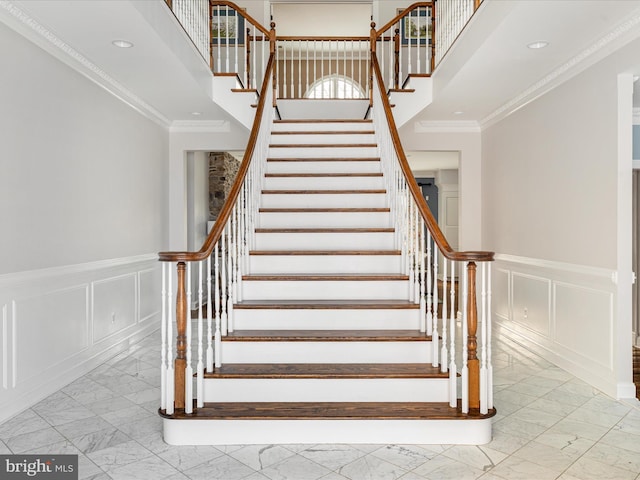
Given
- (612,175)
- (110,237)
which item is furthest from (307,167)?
(612,175)

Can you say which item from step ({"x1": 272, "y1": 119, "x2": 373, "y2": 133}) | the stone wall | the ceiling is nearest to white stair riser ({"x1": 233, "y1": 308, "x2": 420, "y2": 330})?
the ceiling

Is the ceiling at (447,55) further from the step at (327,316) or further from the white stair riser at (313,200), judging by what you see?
the step at (327,316)

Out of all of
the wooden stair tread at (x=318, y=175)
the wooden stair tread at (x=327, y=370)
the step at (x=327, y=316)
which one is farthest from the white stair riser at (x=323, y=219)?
the wooden stair tread at (x=327, y=370)

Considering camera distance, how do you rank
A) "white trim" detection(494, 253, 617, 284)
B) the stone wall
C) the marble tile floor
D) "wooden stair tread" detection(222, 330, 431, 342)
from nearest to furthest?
the marble tile floor < "wooden stair tread" detection(222, 330, 431, 342) < "white trim" detection(494, 253, 617, 284) < the stone wall

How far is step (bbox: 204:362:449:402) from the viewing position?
279 cm

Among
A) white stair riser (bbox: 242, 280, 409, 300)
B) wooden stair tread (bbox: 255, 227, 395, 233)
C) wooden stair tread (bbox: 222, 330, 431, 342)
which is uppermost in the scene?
wooden stair tread (bbox: 255, 227, 395, 233)

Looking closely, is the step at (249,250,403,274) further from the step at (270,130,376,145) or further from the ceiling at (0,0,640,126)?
the step at (270,130,376,145)

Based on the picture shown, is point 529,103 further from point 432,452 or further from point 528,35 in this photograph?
point 432,452

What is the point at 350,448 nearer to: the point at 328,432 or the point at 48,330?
the point at 328,432

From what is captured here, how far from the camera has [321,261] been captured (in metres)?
3.88

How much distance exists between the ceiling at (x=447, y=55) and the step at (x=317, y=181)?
1174 mm

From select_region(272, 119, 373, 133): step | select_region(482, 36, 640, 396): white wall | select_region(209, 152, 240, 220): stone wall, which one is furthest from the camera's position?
select_region(209, 152, 240, 220): stone wall

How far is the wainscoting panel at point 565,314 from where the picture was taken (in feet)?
11.7

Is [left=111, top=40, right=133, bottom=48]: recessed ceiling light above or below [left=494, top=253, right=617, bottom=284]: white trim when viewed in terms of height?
above
